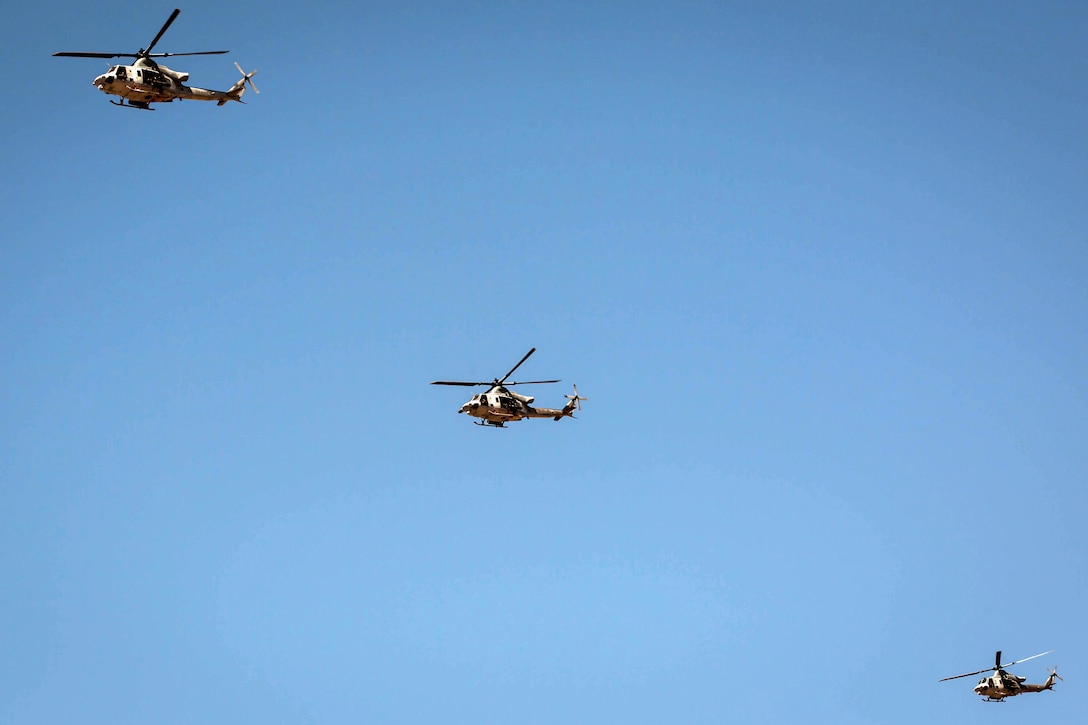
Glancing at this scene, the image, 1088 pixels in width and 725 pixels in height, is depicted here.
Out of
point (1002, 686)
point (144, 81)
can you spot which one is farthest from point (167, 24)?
point (1002, 686)

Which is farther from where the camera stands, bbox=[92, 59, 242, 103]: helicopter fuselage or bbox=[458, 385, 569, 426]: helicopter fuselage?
bbox=[458, 385, 569, 426]: helicopter fuselage

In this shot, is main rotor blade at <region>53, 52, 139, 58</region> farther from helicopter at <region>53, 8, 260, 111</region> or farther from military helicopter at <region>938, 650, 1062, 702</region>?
military helicopter at <region>938, 650, 1062, 702</region>

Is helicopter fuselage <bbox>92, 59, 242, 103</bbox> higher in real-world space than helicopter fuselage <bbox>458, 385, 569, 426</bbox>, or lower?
higher

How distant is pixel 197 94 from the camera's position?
258ft

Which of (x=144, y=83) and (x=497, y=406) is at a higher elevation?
(x=144, y=83)

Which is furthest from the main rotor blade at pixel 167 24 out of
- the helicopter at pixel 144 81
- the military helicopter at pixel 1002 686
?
the military helicopter at pixel 1002 686

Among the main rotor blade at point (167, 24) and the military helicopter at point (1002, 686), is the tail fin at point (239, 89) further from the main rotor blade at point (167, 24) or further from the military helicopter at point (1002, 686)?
the military helicopter at point (1002, 686)

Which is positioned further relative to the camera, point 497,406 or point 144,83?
point 497,406

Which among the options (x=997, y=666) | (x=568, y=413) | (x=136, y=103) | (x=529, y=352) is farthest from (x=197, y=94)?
Result: (x=997, y=666)

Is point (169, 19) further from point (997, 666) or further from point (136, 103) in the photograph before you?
point (997, 666)

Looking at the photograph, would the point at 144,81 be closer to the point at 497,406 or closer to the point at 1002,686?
the point at 497,406

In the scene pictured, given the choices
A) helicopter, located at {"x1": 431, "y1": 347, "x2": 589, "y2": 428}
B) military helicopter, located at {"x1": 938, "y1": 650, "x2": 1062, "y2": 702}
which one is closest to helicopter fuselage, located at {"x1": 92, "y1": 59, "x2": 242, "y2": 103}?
helicopter, located at {"x1": 431, "y1": 347, "x2": 589, "y2": 428}

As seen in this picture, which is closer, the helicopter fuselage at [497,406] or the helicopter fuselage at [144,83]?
the helicopter fuselage at [144,83]

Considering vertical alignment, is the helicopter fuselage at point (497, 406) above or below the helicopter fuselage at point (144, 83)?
below
